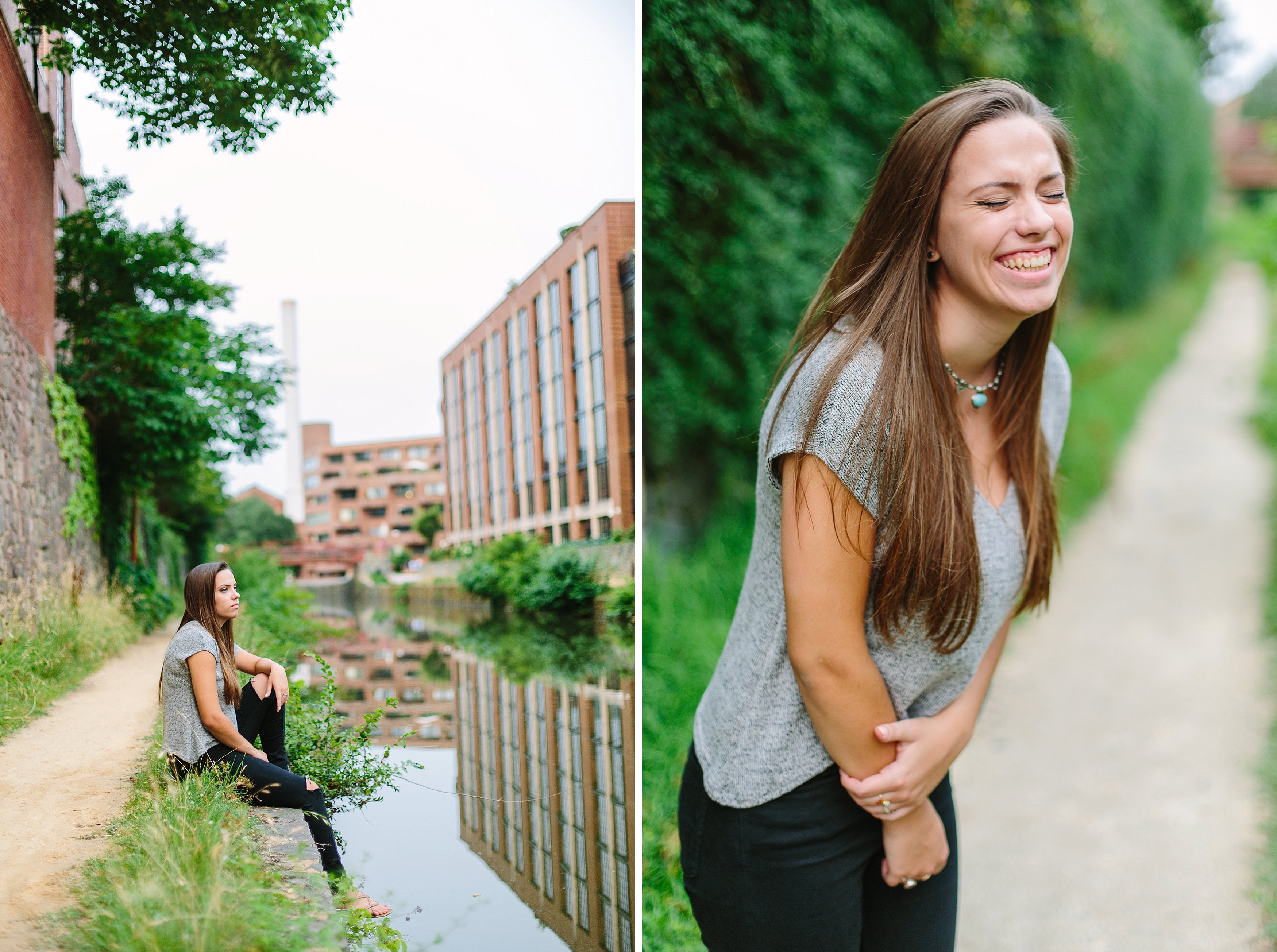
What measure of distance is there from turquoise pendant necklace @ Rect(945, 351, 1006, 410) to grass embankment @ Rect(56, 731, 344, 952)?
1.14 meters

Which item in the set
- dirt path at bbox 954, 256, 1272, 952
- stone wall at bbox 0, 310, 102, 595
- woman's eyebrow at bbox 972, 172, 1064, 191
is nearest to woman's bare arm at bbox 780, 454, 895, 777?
woman's eyebrow at bbox 972, 172, 1064, 191

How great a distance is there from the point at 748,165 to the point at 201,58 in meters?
2.40

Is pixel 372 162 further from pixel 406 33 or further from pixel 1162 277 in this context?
pixel 1162 277

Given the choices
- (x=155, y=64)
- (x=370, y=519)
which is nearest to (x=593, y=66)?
(x=155, y=64)

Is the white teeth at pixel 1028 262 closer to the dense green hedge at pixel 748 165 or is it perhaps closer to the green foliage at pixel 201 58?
the green foliage at pixel 201 58

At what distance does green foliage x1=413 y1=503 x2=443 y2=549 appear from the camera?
1755 millimetres

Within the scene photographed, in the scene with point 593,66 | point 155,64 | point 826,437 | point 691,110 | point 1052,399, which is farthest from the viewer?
point 691,110

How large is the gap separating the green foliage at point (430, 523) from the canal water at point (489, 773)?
102 mm

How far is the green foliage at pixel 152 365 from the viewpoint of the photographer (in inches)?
54.2

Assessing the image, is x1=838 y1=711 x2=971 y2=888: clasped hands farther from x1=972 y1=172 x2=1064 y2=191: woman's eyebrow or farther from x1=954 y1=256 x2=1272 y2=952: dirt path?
x1=954 y1=256 x2=1272 y2=952: dirt path

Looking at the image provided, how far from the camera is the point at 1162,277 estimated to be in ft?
33.4

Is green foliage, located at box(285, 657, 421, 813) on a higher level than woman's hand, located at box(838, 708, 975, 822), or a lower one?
lower

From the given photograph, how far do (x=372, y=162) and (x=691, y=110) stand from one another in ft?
5.76

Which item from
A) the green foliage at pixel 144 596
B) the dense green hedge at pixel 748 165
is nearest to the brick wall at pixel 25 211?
the green foliage at pixel 144 596
